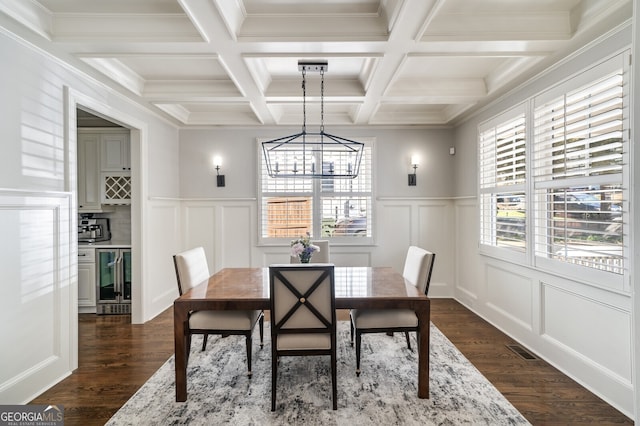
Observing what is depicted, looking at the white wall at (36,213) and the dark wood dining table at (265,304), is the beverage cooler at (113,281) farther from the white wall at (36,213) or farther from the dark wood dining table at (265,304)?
the dark wood dining table at (265,304)

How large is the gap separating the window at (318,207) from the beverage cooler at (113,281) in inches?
69.3

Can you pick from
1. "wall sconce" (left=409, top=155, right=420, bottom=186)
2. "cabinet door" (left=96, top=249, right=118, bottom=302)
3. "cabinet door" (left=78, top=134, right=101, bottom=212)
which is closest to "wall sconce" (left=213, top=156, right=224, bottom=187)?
"cabinet door" (left=78, top=134, right=101, bottom=212)

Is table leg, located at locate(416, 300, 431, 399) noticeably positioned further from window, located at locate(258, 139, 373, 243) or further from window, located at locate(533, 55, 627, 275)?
window, located at locate(258, 139, 373, 243)

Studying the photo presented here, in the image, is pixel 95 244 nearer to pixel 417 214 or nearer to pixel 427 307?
pixel 427 307

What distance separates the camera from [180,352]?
2100 mm

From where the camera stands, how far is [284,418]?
1.91 meters

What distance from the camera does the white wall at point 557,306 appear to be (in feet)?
6.58

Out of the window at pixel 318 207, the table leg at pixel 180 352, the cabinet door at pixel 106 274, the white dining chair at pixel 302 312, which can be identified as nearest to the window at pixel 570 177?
the window at pixel 318 207

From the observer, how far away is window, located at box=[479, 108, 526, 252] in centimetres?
301

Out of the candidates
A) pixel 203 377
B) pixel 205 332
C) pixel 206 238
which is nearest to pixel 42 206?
pixel 205 332

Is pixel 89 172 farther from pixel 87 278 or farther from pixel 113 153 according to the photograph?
pixel 87 278

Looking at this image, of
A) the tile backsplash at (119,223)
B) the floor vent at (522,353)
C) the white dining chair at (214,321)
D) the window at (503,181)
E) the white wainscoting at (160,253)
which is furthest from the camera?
the tile backsplash at (119,223)

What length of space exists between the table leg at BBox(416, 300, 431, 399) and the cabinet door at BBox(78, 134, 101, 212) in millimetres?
4030

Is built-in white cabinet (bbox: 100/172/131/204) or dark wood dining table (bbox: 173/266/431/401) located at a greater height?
built-in white cabinet (bbox: 100/172/131/204)
